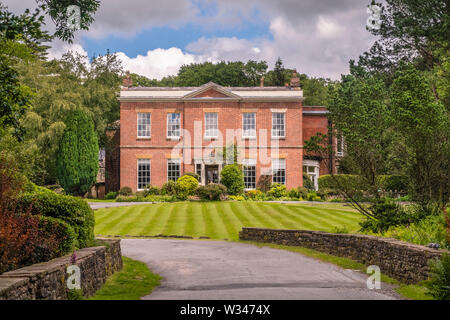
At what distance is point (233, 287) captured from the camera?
924 centimetres

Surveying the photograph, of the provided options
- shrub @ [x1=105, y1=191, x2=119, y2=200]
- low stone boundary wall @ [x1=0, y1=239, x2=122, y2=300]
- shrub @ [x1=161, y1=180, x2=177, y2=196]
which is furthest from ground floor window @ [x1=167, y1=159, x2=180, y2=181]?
low stone boundary wall @ [x1=0, y1=239, x2=122, y2=300]

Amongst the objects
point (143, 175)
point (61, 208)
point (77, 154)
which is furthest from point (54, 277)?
point (143, 175)

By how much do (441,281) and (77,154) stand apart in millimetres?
31646

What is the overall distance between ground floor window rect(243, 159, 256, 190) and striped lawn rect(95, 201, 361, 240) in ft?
26.8

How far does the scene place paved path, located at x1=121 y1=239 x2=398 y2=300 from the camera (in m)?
8.52

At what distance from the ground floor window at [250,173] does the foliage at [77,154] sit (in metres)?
11.0

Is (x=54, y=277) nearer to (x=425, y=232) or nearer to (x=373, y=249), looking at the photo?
(x=373, y=249)

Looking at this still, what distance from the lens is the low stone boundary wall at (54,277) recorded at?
19.0ft

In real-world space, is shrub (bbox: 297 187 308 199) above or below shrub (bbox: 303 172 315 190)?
below

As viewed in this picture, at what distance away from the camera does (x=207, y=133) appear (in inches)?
1537

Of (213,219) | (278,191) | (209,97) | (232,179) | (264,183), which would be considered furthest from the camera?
(209,97)

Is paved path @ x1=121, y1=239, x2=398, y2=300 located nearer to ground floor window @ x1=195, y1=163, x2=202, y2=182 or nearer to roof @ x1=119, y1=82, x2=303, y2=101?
ground floor window @ x1=195, y1=163, x2=202, y2=182

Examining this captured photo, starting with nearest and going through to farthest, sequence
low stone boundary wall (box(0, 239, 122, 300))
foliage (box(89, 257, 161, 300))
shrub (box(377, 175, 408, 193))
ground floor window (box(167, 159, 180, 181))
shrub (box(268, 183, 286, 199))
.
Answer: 1. low stone boundary wall (box(0, 239, 122, 300))
2. foliage (box(89, 257, 161, 300))
3. shrub (box(377, 175, 408, 193))
4. shrub (box(268, 183, 286, 199))
5. ground floor window (box(167, 159, 180, 181))

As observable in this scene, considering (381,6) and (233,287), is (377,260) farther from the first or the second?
(381,6)
